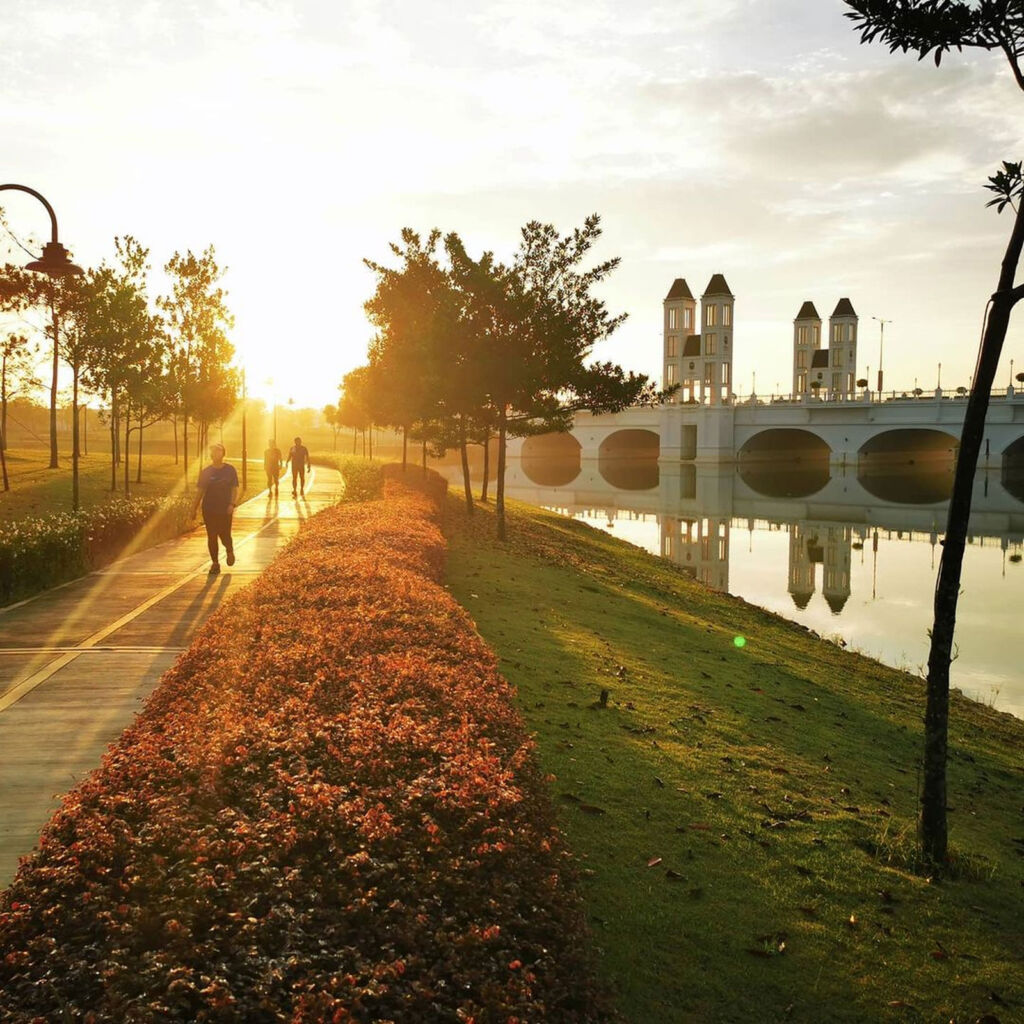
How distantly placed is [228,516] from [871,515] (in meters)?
43.3

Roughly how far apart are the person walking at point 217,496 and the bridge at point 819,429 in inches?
2392

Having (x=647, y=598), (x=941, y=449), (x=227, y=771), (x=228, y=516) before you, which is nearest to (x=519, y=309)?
(x=647, y=598)

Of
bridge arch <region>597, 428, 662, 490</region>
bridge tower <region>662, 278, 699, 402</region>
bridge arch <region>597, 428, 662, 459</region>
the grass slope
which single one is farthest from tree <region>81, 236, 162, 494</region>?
bridge arch <region>597, 428, 662, 459</region>

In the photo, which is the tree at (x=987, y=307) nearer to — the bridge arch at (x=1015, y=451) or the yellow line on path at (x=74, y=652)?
the yellow line on path at (x=74, y=652)

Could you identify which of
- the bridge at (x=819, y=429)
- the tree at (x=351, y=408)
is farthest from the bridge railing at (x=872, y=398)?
the tree at (x=351, y=408)

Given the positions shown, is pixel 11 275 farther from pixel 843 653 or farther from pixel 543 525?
pixel 843 653

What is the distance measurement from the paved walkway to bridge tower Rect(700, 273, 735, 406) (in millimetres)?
86318

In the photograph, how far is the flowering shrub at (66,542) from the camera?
13.0m

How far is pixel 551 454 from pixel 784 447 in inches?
1361

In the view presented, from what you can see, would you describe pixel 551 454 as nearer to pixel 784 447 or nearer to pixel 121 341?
pixel 784 447

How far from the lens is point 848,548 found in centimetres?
3731

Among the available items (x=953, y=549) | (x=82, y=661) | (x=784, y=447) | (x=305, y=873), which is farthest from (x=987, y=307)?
(x=784, y=447)

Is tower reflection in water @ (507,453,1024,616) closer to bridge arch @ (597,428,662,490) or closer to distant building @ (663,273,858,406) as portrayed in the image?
bridge arch @ (597,428,662,490)

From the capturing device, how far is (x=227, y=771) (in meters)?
4.96
